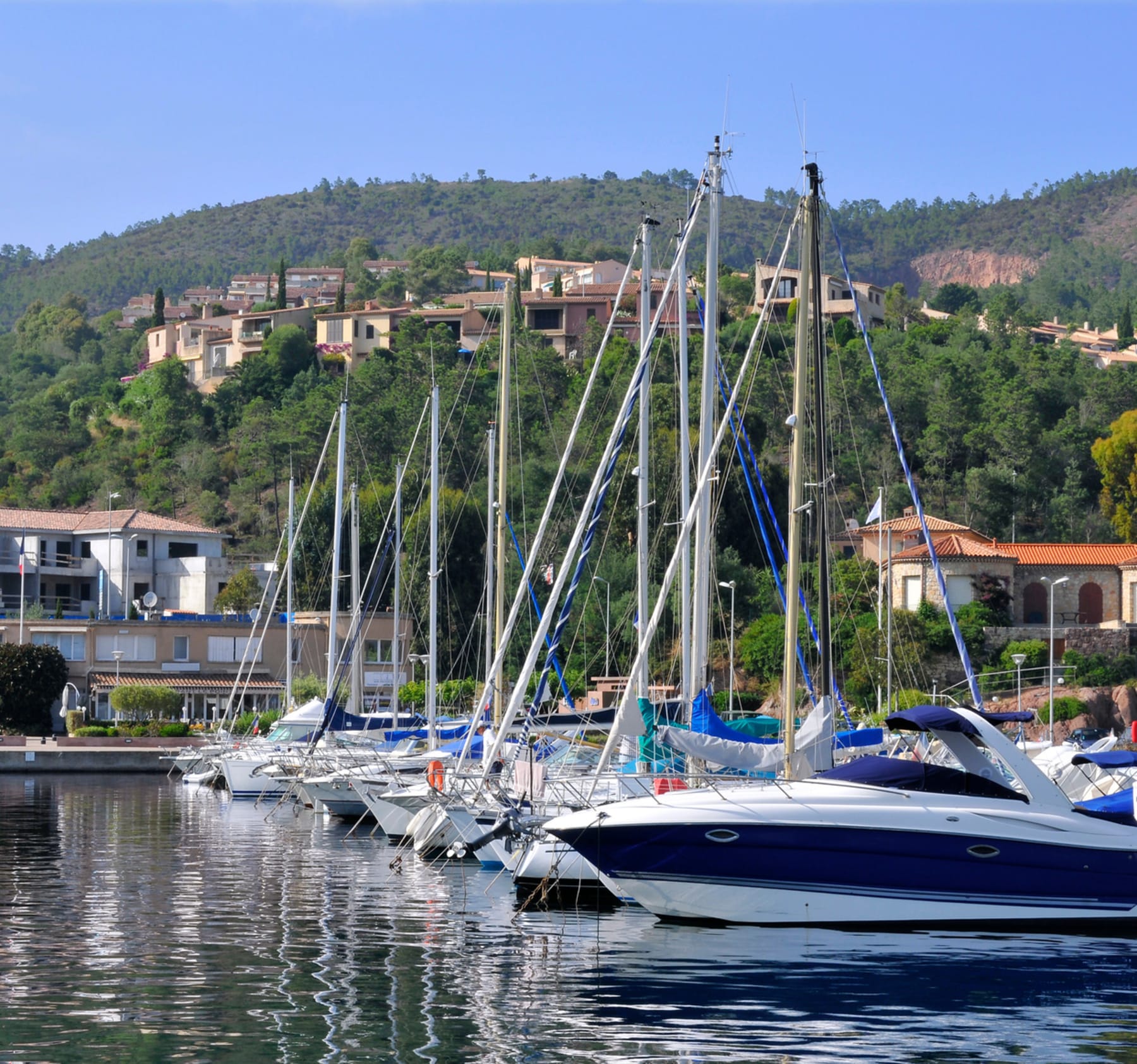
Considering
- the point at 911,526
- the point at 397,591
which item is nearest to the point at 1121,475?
the point at 911,526

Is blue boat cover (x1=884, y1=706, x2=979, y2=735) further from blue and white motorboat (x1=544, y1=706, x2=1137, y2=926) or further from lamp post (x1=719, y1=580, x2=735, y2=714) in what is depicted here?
lamp post (x1=719, y1=580, x2=735, y2=714)

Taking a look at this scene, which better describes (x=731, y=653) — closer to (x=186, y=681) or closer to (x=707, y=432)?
(x=707, y=432)

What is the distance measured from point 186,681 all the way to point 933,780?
5921 centimetres

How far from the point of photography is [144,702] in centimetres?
7375

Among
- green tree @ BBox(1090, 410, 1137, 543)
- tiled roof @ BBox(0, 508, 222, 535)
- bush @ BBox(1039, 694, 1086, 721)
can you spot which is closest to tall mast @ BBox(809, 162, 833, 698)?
bush @ BBox(1039, 694, 1086, 721)

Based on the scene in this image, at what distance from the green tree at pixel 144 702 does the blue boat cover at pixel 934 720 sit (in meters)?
55.8

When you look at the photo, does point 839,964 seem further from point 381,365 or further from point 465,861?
point 381,365

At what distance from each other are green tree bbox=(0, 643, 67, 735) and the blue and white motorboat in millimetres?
54481

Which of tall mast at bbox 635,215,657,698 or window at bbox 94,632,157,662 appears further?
window at bbox 94,632,157,662

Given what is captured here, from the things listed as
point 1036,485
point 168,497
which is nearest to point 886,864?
point 1036,485

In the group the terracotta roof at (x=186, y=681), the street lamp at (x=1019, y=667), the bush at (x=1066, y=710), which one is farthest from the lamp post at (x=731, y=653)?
the terracotta roof at (x=186, y=681)

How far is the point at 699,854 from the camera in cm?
2178

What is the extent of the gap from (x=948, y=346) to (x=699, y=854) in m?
107

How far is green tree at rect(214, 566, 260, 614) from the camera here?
9288cm
